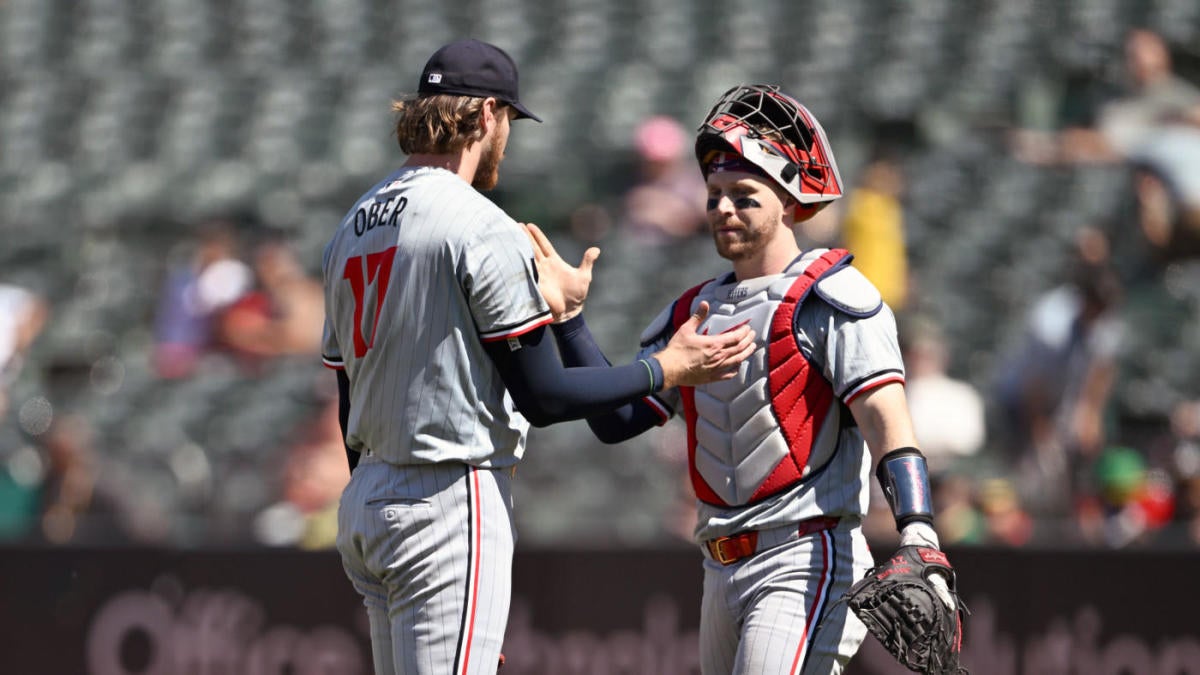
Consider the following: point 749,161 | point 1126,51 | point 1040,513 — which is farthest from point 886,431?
point 1126,51

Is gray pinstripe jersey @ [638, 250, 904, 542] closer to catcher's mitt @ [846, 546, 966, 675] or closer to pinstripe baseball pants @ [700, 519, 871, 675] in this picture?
pinstripe baseball pants @ [700, 519, 871, 675]

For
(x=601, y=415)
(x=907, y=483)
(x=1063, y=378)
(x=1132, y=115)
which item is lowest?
(x=1063, y=378)

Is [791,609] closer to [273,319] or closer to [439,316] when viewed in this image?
[439,316]

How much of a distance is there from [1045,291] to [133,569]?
4590 mm

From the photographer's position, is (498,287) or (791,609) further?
(791,609)

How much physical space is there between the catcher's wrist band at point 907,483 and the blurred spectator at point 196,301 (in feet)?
19.6

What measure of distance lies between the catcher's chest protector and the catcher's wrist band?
224 millimetres

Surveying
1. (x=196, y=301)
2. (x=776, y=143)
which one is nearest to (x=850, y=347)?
(x=776, y=143)

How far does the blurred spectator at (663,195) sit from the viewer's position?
29.9 ft

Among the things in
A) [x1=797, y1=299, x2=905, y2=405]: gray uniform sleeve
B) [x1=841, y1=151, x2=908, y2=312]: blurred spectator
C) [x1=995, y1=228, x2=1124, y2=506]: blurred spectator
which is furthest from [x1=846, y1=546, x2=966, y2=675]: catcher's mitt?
[x1=841, y1=151, x2=908, y2=312]: blurred spectator

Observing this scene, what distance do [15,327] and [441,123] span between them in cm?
633

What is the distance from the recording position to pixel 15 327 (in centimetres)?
942

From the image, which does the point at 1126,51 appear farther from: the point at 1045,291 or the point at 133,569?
the point at 133,569

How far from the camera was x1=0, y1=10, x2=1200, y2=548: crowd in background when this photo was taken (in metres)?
7.43
